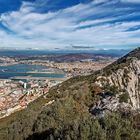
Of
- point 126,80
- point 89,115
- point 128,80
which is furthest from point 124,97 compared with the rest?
point 89,115

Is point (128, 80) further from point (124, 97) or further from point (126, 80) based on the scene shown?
point (124, 97)

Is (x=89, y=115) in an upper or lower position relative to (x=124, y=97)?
upper

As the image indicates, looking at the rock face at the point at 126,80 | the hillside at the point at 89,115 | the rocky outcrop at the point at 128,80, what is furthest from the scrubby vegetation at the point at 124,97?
the rocky outcrop at the point at 128,80

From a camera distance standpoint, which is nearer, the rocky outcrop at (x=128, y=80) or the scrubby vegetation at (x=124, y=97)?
the scrubby vegetation at (x=124, y=97)

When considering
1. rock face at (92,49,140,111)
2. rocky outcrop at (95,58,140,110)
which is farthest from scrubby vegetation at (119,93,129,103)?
rocky outcrop at (95,58,140,110)

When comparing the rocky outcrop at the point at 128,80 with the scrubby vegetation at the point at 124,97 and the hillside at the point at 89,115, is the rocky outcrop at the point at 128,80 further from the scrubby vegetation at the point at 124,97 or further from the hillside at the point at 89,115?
the scrubby vegetation at the point at 124,97

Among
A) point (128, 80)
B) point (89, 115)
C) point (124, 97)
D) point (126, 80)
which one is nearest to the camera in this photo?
point (89, 115)

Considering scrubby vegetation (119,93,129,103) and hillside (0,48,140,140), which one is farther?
scrubby vegetation (119,93,129,103)

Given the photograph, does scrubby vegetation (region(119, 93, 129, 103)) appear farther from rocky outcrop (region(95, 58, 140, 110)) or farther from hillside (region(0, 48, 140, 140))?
rocky outcrop (region(95, 58, 140, 110))

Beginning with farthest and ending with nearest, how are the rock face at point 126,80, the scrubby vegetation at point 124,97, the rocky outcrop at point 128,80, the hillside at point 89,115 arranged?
the rocky outcrop at point 128,80, the rock face at point 126,80, the scrubby vegetation at point 124,97, the hillside at point 89,115

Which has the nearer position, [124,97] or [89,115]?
[89,115]
